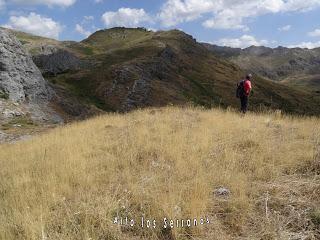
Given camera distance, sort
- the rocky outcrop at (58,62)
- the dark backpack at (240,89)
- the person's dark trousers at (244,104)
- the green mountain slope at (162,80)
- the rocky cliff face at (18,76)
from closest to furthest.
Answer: the person's dark trousers at (244,104)
the dark backpack at (240,89)
the rocky cliff face at (18,76)
the green mountain slope at (162,80)
the rocky outcrop at (58,62)

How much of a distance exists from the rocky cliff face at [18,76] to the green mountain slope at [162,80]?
22.7 ft

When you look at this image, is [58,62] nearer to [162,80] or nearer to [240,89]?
[162,80]

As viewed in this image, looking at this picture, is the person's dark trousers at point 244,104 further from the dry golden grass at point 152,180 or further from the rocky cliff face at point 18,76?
the rocky cliff face at point 18,76

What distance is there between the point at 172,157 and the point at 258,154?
1.81 metres

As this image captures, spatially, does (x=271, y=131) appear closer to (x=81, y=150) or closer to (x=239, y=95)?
(x=81, y=150)

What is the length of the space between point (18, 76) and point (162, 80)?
26800 mm

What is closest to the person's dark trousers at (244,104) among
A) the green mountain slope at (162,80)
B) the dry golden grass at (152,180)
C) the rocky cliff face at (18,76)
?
the dry golden grass at (152,180)

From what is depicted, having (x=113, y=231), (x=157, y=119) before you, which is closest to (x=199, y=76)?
(x=157, y=119)

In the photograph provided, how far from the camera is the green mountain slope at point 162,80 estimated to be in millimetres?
45094

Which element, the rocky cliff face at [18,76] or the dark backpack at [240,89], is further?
the rocky cliff face at [18,76]

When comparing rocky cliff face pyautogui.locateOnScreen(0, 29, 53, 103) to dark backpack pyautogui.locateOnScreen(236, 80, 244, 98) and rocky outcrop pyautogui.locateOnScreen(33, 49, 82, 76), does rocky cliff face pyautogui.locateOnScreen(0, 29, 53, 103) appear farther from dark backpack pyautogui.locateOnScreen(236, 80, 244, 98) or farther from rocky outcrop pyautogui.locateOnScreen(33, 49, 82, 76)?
rocky outcrop pyautogui.locateOnScreen(33, 49, 82, 76)

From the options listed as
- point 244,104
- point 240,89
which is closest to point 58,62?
point 240,89

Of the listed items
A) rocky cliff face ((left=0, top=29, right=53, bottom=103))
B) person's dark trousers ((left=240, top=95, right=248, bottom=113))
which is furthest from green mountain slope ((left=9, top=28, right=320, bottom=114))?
person's dark trousers ((left=240, top=95, right=248, bottom=113))

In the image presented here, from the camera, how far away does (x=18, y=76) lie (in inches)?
1138
